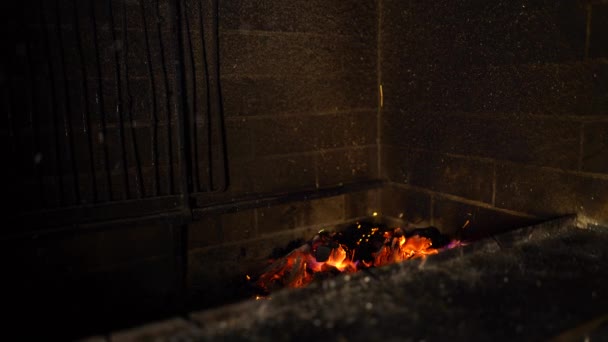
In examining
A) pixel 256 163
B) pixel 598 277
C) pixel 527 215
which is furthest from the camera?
pixel 256 163

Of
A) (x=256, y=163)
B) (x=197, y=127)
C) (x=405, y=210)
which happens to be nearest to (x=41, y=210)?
(x=197, y=127)

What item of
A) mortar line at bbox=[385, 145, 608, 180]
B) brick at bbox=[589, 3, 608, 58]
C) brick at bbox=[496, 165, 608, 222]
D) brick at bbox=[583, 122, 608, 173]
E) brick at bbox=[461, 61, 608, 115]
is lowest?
brick at bbox=[496, 165, 608, 222]

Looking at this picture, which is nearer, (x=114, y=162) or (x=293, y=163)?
(x=114, y=162)

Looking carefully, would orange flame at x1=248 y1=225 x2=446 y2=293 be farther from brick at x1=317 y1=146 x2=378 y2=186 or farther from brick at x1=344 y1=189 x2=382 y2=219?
brick at x1=317 y1=146 x2=378 y2=186

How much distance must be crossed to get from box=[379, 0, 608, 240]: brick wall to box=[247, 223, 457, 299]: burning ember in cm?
29

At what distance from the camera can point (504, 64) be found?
348 centimetres

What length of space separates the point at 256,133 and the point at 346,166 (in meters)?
1.00

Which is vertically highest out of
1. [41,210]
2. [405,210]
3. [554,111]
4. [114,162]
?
[554,111]

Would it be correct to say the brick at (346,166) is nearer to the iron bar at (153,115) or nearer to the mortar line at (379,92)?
the mortar line at (379,92)

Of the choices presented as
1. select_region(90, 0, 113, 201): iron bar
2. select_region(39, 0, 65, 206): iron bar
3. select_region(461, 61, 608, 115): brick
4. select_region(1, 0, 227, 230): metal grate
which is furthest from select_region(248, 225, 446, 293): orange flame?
select_region(39, 0, 65, 206): iron bar

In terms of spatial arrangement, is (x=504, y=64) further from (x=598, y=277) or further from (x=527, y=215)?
(x=598, y=277)

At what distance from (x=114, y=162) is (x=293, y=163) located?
151 centimetres

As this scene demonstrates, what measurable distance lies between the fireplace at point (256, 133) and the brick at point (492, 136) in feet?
0.05

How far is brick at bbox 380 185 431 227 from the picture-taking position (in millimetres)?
4348
